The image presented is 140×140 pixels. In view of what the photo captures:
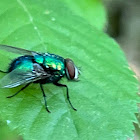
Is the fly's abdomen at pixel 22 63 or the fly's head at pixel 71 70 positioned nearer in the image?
the fly's abdomen at pixel 22 63

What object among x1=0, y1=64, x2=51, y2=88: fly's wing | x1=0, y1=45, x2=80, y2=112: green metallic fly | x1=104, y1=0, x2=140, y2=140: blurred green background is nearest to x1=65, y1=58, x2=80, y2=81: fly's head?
x1=0, y1=45, x2=80, y2=112: green metallic fly

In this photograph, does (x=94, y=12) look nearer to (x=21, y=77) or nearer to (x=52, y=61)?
(x=52, y=61)

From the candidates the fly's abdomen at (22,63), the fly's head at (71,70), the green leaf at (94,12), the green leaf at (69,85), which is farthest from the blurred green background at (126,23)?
the fly's abdomen at (22,63)

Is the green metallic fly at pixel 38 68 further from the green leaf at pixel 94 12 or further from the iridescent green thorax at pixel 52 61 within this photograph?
the green leaf at pixel 94 12

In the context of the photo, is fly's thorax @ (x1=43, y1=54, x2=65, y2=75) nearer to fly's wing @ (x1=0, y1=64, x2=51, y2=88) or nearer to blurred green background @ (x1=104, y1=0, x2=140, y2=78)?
fly's wing @ (x1=0, y1=64, x2=51, y2=88)

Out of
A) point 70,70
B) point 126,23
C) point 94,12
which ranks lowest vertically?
point 126,23

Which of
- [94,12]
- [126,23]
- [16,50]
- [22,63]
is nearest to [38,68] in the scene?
[22,63]

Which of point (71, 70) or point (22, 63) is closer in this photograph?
point (22, 63)
